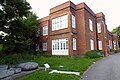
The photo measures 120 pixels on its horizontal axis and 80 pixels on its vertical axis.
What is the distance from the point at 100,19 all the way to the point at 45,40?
42.7 feet

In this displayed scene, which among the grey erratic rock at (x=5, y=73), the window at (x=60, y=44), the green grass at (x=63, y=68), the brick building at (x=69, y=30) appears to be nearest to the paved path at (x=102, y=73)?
the green grass at (x=63, y=68)

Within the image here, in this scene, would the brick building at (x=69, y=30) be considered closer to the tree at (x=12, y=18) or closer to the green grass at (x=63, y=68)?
the green grass at (x=63, y=68)

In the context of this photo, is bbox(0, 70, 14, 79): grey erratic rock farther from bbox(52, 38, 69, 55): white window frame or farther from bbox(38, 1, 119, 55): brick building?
bbox(52, 38, 69, 55): white window frame

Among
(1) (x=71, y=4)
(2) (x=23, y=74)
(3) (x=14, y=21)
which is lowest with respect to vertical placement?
(2) (x=23, y=74)

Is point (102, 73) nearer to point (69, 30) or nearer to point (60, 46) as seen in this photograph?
point (69, 30)

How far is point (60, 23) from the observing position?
24.7 metres

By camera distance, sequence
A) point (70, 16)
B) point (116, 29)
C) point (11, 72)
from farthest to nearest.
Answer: point (116, 29) → point (70, 16) → point (11, 72)

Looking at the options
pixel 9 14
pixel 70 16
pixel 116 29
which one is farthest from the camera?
pixel 116 29

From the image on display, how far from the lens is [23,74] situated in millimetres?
10414

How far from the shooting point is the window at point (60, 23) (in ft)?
77.9

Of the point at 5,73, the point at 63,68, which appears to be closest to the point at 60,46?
the point at 63,68

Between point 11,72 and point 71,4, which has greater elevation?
point 71,4

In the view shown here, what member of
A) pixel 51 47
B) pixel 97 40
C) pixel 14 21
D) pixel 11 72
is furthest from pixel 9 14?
pixel 97 40

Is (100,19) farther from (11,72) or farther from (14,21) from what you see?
(11,72)
